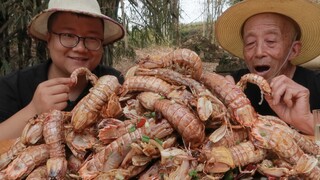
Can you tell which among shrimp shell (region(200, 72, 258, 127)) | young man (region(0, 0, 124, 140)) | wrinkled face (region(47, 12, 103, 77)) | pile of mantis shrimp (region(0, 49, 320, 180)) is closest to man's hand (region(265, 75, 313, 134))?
pile of mantis shrimp (region(0, 49, 320, 180))

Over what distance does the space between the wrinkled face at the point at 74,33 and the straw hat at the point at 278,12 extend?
32.6 inches

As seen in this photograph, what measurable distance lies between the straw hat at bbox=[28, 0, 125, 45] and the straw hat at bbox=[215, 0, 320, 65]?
26.8 inches

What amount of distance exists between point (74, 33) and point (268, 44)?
1047 mm

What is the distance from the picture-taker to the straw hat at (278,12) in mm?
2092

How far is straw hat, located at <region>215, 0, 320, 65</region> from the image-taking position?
6.86ft

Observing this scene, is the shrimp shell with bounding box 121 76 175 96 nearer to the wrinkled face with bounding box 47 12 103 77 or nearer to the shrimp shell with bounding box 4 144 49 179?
the shrimp shell with bounding box 4 144 49 179

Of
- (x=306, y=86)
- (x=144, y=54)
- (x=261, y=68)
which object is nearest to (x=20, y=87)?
(x=144, y=54)

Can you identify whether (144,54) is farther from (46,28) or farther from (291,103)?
(46,28)

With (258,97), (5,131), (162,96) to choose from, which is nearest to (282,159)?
(162,96)

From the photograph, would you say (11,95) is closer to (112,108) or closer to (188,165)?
(112,108)

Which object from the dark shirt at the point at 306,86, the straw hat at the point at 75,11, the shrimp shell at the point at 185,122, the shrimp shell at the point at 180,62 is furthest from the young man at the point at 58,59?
the dark shirt at the point at 306,86

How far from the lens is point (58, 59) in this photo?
200 centimetres

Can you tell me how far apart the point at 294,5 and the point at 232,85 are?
1172 mm

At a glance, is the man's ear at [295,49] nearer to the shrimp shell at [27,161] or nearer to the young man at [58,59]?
the young man at [58,59]
